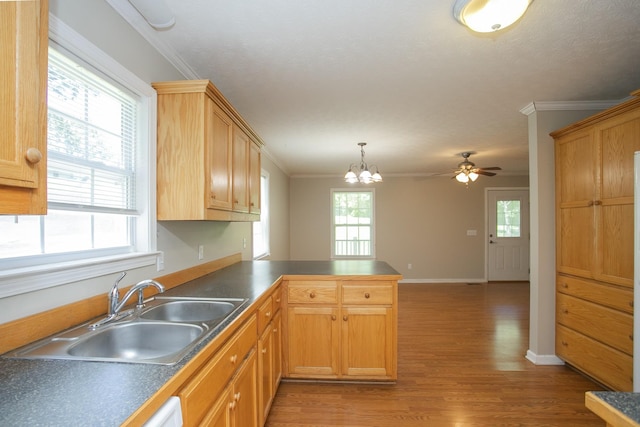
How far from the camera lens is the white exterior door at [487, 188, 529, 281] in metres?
6.58

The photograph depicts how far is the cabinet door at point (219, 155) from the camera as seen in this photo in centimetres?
183

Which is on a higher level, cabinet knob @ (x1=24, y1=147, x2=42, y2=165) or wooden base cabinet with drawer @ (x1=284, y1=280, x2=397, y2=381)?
cabinet knob @ (x1=24, y1=147, x2=42, y2=165)

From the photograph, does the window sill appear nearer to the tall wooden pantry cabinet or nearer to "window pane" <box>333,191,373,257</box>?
the tall wooden pantry cabinet

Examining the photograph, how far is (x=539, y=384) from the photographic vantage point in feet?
8.11

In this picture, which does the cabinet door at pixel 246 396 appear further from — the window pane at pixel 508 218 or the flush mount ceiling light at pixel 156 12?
the window pane at pixel 508 218

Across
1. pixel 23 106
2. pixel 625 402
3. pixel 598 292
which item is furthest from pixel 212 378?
pixel 598 292

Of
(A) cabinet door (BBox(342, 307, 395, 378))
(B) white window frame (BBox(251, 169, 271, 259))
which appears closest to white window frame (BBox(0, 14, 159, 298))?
(A) cabinet door (BBox(342, 307, 395, 378))

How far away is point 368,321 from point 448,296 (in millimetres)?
3614

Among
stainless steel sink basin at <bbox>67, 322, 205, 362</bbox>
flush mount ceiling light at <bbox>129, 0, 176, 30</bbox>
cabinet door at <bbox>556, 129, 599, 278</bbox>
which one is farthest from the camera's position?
cabinet door at <bbox>556, 129, 599, 278</bbox>

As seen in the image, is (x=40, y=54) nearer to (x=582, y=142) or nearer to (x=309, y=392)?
(x=309, y=392)

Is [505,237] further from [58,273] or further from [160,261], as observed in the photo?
[58,273]

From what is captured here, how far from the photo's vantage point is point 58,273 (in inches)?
46.9

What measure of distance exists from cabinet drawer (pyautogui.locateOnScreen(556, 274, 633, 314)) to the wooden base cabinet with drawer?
1.56m

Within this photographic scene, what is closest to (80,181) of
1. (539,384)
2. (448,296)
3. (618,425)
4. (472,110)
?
(618,425)
